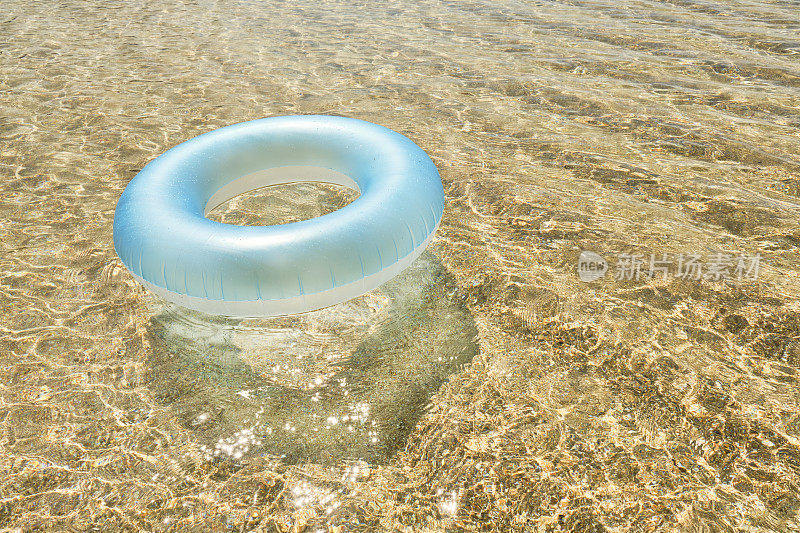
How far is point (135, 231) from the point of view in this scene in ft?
6.05

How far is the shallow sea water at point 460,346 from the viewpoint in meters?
1.51

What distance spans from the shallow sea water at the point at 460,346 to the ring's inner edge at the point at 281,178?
12.5 inches

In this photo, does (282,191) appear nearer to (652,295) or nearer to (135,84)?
(652,295)

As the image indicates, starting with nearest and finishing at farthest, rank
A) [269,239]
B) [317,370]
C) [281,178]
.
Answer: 1. [269,239]
2. [317,370]
3. [281,178]

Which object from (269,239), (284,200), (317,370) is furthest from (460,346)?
(284,200)

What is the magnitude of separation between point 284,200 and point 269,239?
1310 mm

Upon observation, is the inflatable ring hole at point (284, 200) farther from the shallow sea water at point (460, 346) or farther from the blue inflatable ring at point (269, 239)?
the blue inflatable ring at point (269, 239)

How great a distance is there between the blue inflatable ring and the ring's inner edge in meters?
0.12

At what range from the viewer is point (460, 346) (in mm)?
2018

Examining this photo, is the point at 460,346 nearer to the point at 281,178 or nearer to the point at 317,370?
the point at 317,370

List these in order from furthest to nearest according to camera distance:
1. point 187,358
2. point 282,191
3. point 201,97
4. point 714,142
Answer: point 201,97, point 714,142, point 282,191, point 187,358

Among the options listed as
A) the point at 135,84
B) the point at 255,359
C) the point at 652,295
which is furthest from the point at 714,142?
the point at 135,84

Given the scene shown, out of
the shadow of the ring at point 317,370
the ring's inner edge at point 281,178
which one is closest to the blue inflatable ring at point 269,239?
the ring's inner edge at point 281,178

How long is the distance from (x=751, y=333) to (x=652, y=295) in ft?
1.24
